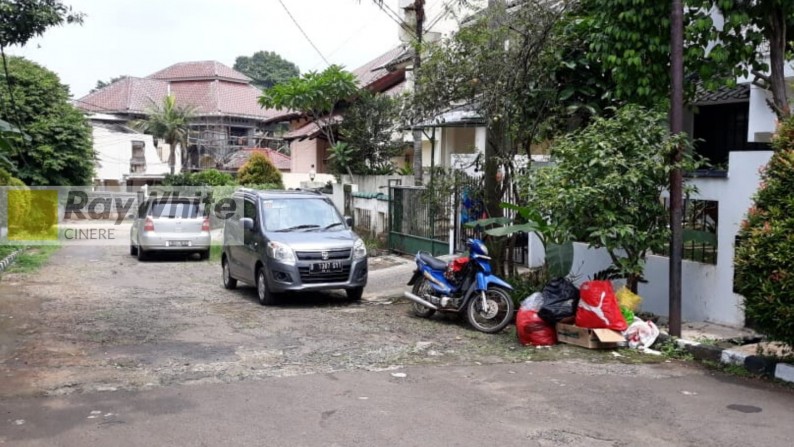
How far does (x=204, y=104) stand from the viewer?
56.9 meters

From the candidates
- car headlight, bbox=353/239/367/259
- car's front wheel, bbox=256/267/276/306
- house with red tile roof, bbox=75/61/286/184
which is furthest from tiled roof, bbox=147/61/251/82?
car headlight, bbox=353/239/367/259

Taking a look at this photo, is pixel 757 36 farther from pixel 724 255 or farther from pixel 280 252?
pixel 280 252

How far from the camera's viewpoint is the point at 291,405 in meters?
6.16

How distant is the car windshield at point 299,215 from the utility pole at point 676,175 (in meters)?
6.10

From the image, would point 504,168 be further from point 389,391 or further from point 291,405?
point 291,405

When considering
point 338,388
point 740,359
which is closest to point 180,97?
point 338,388

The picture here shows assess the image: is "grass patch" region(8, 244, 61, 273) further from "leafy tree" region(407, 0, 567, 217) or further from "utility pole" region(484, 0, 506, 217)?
"utility pole" region(484, 0, 506, 217)

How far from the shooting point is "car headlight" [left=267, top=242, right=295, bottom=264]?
11.7 meters

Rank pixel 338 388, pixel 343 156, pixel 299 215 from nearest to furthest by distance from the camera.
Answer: pixel 338 388
pixel 299 215
pixel 343 156

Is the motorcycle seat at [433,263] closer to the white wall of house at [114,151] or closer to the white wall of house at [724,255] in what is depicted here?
the white wall of house at [724,255]

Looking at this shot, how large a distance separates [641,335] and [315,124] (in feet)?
76.7

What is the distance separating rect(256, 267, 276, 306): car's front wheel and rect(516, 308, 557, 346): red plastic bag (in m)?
4.82

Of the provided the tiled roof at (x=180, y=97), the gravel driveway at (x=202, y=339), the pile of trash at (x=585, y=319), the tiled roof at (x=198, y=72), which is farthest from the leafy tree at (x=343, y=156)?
the tiled roof at (x=198, y=72)

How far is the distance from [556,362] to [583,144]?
2.84m
